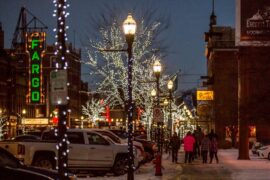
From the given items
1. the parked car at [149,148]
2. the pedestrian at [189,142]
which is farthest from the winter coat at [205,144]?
the parked car at [149,148]

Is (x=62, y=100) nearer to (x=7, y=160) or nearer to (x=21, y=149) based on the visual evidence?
(x=7, y=160)

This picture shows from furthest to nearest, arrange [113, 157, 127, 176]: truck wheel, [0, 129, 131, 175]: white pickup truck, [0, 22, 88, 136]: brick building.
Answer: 1. [0, 22, 88, 136]: brick building
2. [113, 157, 127, 176]: truck wheel
3. [0, 129, 131, 175]: white pickup truck

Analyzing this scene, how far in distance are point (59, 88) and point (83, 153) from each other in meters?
13.3

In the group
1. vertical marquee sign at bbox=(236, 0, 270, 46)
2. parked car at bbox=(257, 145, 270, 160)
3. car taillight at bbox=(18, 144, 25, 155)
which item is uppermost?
vertical marquee sign at bbox=(236, 0, 270, 46)

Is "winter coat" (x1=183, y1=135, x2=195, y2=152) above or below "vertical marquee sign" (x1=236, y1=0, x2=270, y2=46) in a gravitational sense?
below

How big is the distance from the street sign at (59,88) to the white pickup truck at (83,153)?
1211cm

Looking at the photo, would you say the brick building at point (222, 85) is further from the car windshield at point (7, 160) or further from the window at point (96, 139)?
the car windshield at point (7, 160)

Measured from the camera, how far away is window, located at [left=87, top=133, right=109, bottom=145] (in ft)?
91.0

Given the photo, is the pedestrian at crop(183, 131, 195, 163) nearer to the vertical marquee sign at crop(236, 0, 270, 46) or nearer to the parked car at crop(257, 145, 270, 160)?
the vertical marquee sign at crop(236, 0, 270, 46)

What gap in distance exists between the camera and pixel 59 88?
1419 cm

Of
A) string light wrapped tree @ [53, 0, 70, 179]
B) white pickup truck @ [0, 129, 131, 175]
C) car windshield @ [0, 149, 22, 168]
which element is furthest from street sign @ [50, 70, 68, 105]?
white pickup truck @ [0, 129, 131, 175]

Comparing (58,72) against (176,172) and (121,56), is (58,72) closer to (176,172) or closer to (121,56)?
(176,172)

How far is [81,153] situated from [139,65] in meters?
19.2

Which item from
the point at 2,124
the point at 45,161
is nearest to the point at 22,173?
the point at 45,161
